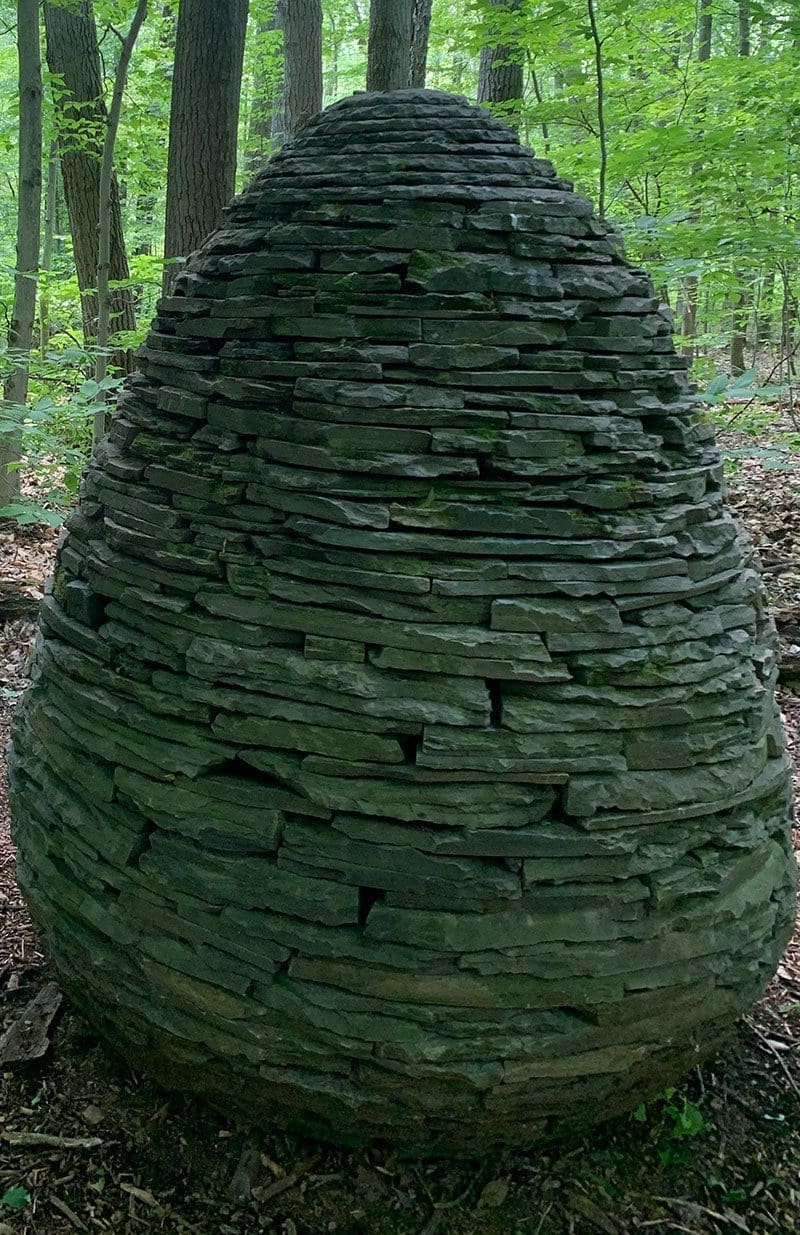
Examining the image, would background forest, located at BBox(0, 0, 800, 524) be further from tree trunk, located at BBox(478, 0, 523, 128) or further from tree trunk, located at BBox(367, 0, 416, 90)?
tree trunk, located at BBox(367, 0, 416, 90)

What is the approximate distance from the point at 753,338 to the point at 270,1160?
16716mm

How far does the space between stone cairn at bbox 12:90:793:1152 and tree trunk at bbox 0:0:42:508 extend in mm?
4847

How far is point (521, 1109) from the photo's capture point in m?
2.66

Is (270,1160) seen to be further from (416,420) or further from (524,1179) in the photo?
(416,420)

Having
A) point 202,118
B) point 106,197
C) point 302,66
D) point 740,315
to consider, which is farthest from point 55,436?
point 740,315

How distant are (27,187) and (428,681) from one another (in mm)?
6910

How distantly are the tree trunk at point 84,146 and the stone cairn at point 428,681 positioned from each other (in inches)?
249

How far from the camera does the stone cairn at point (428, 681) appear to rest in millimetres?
2445

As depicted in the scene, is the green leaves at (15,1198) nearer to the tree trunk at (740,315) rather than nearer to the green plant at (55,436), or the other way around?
the green plant at (55,436)

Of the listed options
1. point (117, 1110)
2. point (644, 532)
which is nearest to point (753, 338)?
point (644, 532)

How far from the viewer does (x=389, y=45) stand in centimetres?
466

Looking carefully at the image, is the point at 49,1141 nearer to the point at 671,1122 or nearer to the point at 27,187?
the point at 671,1122

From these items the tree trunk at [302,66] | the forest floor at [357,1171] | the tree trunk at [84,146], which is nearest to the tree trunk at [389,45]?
the tree trunk at [302,66]

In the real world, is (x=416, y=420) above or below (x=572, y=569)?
above
